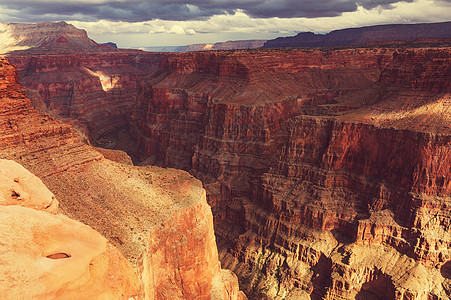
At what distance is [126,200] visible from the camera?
1152 inches

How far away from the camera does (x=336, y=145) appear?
51875 millimetres

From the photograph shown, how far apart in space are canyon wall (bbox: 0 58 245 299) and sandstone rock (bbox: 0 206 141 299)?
6719mm

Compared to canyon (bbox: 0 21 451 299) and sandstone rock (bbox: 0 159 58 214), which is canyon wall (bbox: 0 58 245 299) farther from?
sandstone rock (bbox: 0 159 58 214)

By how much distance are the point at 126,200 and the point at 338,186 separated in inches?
1412

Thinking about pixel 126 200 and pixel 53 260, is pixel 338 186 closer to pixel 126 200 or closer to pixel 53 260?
pixel 126 200

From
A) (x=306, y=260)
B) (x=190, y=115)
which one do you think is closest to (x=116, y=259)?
(x=306, y=260)

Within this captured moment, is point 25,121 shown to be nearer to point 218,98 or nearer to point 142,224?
point 142,224

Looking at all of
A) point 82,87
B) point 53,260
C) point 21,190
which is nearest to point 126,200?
point 21,190

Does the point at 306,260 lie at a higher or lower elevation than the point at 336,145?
lower

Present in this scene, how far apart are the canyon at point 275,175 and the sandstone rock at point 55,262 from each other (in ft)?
25.1

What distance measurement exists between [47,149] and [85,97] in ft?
313

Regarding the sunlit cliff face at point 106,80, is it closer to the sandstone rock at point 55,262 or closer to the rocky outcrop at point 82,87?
the rocky outcrop at point 82,87

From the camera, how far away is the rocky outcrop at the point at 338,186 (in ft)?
140

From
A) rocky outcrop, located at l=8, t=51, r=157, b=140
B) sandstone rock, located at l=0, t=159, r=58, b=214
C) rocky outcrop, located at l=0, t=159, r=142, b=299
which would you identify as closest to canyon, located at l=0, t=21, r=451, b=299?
sandstone rock, located at l=0, t=159, r=58, b=214
